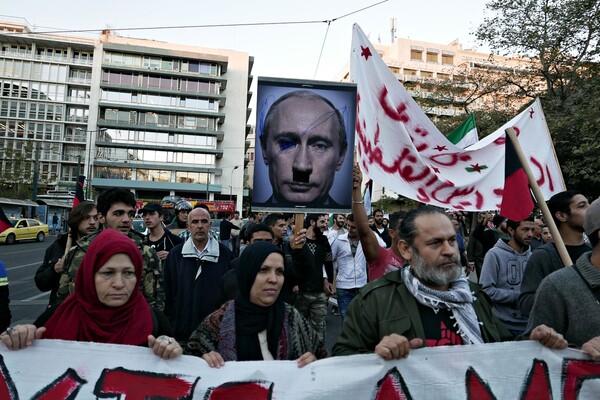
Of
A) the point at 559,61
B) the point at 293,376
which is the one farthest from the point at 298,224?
the point at 559,61

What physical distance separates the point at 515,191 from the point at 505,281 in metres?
1.06

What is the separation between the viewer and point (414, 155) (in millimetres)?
3512

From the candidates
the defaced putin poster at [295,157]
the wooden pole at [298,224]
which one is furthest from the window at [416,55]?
the wooden pole at [298,224]

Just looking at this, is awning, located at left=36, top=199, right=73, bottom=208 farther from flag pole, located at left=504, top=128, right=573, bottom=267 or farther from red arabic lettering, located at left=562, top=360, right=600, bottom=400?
red arabic lettering, located at left=562, top=360, right=600, bottom=400

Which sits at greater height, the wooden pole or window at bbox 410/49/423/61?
window at bbox 410/49/423/61

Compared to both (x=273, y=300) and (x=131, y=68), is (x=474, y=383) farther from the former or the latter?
(x=131, y=68)

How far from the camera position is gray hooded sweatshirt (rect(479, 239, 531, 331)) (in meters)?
3.51

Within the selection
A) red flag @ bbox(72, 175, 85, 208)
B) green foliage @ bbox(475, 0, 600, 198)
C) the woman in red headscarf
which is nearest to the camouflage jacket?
the woman in red headscarf

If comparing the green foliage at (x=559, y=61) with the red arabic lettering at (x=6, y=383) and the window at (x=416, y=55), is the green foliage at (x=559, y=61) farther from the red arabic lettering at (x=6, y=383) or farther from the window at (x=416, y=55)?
the window at (x=416, y=55)

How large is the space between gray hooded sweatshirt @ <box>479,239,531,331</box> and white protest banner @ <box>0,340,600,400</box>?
1.45 m

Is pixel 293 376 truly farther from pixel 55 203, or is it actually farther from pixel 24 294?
pixel 55 203

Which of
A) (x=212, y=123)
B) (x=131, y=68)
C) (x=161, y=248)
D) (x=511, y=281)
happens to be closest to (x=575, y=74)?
(x=511, y=281)

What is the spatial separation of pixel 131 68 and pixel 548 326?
56377mm

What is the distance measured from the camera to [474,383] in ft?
6.74
